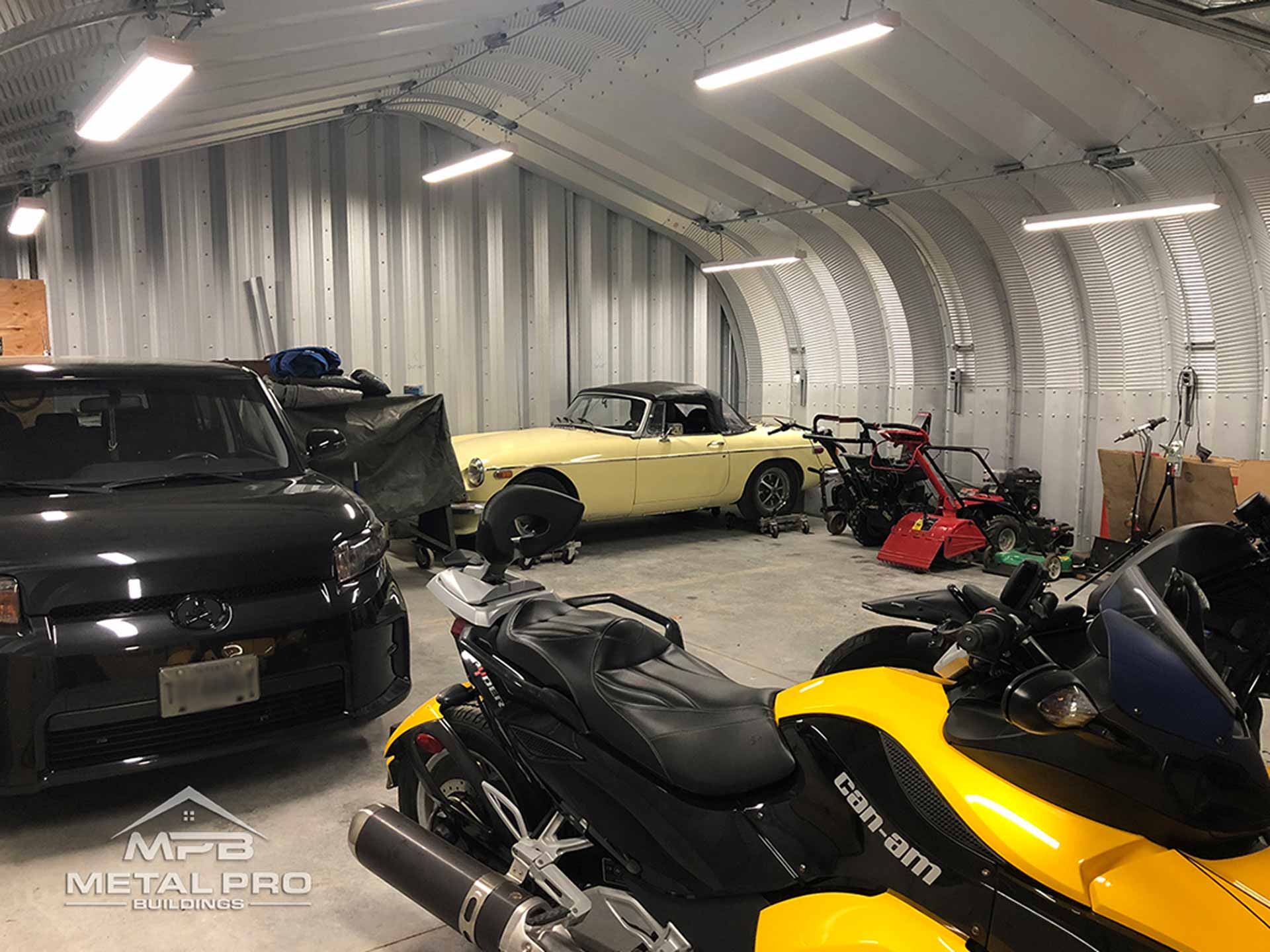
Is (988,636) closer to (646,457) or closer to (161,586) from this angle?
(161,586)

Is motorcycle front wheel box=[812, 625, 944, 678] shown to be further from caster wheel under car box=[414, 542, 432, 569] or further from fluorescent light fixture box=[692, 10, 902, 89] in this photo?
caster wheel under car box=[414, 542, 432, 569]

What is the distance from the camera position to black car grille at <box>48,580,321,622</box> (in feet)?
9.64

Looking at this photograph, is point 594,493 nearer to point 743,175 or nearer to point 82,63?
point 743,175

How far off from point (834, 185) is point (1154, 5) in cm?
404

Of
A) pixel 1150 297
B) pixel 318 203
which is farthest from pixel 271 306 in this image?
pixel 1150 297

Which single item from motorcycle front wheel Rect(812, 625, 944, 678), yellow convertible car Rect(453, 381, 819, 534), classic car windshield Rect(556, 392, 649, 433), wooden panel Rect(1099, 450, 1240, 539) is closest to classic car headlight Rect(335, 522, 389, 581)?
motorcycle front wheel Rect(812, 625, 944, 678)

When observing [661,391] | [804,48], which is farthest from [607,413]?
[804,48]

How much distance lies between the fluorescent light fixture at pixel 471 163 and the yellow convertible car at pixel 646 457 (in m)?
2.45

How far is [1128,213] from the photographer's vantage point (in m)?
6.60

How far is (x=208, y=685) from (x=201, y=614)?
0.24m

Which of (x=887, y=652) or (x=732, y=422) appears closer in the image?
(x=887, y=652)

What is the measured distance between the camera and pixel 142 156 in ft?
26.9

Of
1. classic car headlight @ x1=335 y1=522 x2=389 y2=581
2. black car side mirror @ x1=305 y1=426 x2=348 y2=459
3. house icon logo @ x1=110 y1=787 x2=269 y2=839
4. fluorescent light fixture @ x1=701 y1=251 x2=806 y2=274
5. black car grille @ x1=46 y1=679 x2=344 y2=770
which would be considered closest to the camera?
black car grille @ x1=46 y1=679 x2=344 y2=770

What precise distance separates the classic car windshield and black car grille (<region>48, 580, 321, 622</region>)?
5560 mm
